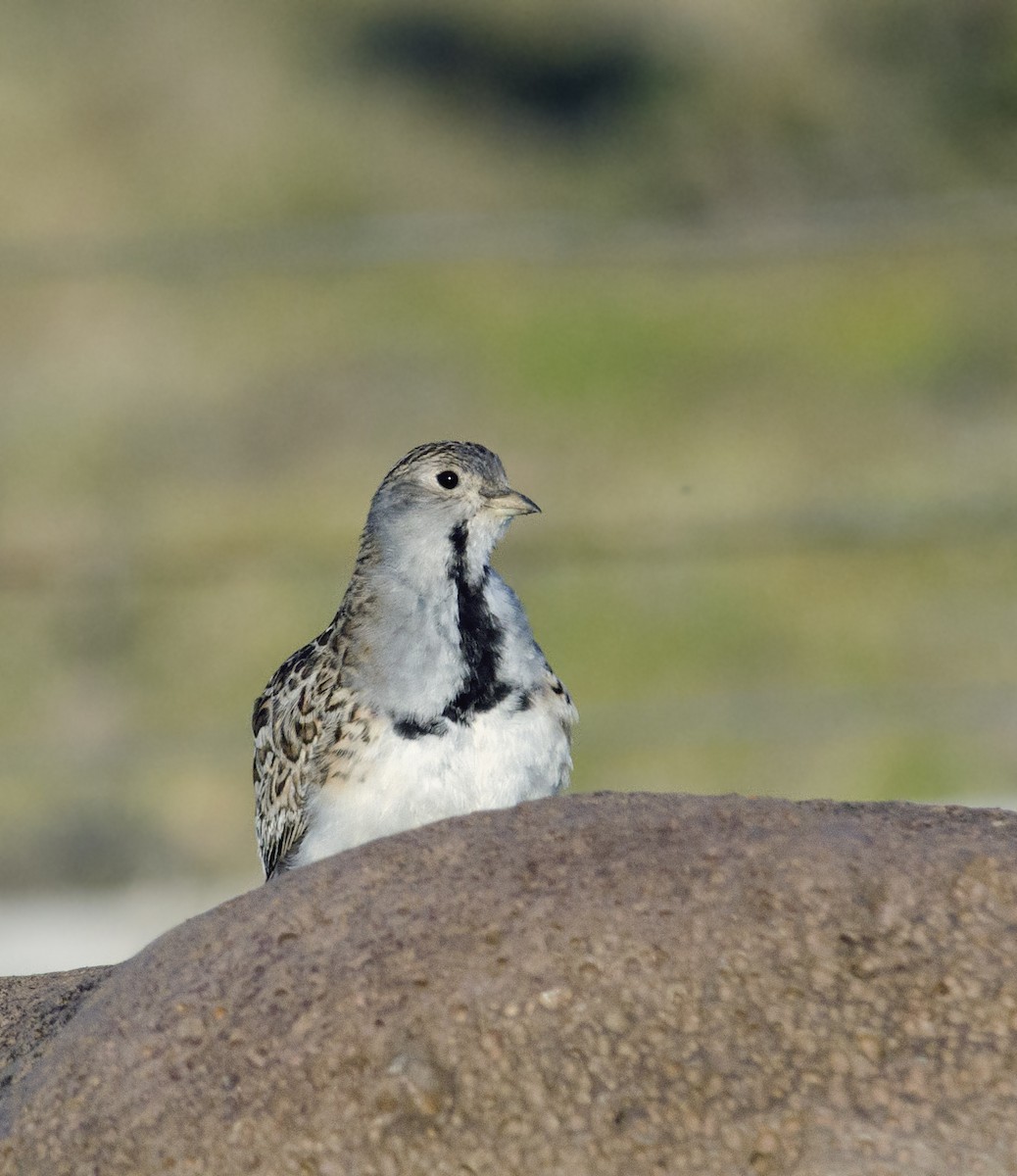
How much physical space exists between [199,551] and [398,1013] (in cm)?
1138

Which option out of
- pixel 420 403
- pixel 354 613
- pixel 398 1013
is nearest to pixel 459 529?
pixel 354 613

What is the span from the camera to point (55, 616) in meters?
15.3

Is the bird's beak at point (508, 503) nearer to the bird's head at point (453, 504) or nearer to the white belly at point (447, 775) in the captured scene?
the bird's head at point (453, 504)

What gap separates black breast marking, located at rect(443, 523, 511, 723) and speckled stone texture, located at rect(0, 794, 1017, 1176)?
1.57 m

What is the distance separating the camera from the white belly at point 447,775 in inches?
221

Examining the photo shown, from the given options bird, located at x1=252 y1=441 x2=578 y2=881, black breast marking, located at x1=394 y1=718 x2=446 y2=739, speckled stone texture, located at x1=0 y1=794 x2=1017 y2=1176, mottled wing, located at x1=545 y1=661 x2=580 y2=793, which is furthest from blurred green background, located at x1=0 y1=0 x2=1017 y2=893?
speckled stone texture, located at x1=0 y1=794 x2=1017 y2=1176

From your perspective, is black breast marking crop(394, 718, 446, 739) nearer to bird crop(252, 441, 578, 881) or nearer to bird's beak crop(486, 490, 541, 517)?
bird crop(252, 441, 578, 881)

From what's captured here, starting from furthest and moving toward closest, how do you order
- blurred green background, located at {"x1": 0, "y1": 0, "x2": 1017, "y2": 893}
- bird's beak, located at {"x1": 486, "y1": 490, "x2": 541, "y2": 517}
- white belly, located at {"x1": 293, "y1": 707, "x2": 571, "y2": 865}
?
blurred green background, located at {"x1": 0, "y1": 0, "x2": 1017, "y2": 893}, bird's beak, located at {"x1": 486, "y1": 490, "x2": 541, "y2": 517}, white belly, located at {"x1": 293, "y1": 707, "x2": 571, "y2": 865}

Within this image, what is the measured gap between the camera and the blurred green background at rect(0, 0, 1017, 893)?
14.8m

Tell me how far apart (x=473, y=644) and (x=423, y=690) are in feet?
0.62

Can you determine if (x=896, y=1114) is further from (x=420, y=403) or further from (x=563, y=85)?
(x=563, y=85)

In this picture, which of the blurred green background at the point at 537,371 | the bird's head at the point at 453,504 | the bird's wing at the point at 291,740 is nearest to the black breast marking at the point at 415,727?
the bird's wing at the point at 291,740

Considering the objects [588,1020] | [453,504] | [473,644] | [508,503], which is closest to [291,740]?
[473,644]

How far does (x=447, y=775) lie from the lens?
5633 millimetres
